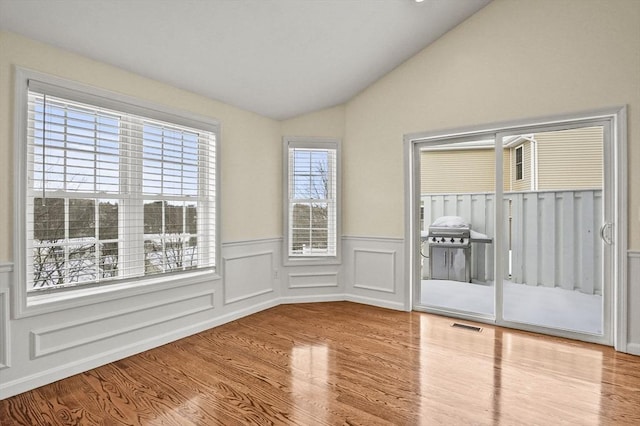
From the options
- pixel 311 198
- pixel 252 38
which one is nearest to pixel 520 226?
pixel 311 198

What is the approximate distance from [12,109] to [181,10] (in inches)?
51.2

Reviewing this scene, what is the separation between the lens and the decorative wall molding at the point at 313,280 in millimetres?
4414

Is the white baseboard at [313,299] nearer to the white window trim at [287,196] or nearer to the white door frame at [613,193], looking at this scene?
the white window trim at [287,196]

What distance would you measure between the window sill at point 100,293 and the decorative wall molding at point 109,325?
13 cm

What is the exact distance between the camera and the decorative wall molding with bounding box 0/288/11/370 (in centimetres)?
214

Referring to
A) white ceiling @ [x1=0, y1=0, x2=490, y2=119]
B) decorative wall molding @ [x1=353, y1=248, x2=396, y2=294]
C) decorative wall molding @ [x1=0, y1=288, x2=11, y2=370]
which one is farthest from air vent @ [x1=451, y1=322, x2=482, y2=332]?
decorative wall molding @ [x1=0, y1=288, x2=11, y2=370]

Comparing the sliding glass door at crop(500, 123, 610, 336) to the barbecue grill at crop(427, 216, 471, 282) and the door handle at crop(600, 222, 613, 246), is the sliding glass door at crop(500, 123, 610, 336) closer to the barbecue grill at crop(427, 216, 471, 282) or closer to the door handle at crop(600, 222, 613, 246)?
the door handle at crop(600, 222, 613, 246)

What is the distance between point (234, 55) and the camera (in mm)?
2924

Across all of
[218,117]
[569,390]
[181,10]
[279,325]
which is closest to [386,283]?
[279,325]

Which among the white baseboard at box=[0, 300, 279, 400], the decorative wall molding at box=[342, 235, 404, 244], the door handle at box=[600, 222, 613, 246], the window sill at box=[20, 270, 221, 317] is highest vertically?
the door handle at box=[600, 222, 613, 246]

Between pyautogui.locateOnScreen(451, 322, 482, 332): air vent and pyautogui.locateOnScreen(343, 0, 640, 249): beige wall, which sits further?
pyautogui.locateOnScreen(451, 322, 482, 332): air vent

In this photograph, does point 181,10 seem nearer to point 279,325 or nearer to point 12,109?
point 12,109

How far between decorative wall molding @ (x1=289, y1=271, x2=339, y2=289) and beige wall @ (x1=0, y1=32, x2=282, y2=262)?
622mm

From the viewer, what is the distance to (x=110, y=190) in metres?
2.73
